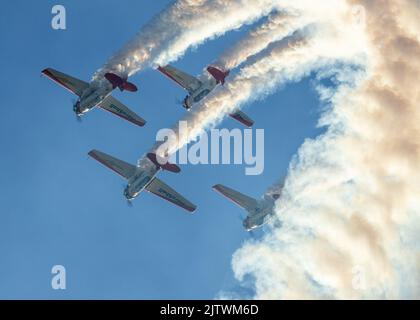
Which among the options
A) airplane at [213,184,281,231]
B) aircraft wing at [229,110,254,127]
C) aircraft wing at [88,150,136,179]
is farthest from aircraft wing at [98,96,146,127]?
airplane at [213,184,281,231]

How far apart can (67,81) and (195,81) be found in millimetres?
9238

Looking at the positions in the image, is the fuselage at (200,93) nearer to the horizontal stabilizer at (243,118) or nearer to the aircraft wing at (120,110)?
the aircraft wing at (120,110)

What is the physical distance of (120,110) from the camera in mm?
60562

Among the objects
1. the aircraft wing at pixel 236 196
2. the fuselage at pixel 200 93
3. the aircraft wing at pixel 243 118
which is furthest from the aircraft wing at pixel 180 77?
the aircraft wing at pixel 236 196

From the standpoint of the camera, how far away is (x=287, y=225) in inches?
→ 1960

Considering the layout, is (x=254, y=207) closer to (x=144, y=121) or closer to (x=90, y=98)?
(x=144, y=121)

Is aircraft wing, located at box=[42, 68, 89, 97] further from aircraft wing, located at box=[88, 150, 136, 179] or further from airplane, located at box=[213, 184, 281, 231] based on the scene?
airplane, located at box=[213, 184, 281, 231]

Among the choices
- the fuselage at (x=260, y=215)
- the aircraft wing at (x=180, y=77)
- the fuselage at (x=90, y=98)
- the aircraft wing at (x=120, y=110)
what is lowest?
the fuselage at (x=260, y=215)

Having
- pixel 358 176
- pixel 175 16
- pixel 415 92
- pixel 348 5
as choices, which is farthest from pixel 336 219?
pixel 175 16

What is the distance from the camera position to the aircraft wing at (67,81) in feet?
186

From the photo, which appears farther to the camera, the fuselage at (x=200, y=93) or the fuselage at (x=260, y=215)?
the fuselage at (x=260, y=215)

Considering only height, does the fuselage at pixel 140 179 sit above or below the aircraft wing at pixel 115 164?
below

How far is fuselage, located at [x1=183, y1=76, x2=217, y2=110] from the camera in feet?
186
